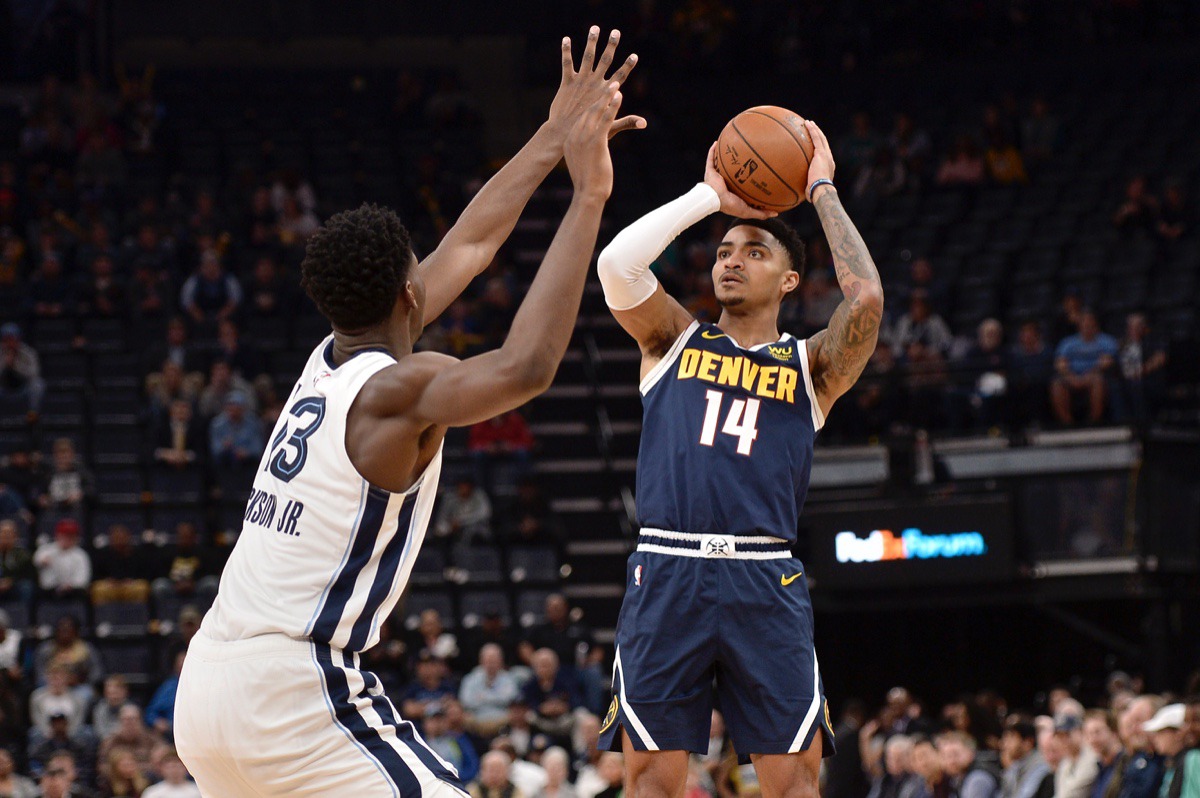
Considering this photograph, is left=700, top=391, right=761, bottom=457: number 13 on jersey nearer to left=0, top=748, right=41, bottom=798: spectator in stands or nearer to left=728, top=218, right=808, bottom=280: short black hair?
left=728, top=218, right=808, bottom=280: short black hair

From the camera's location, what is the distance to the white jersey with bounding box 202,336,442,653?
4.00 metres

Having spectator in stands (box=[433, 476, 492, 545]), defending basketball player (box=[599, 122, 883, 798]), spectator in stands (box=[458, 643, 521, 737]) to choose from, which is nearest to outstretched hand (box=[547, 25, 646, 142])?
defending basketball player (box=[599, 122, 883, 798])

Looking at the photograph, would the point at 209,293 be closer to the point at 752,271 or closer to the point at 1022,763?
the point at 1022,763

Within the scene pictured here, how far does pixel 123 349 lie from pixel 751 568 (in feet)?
46.9

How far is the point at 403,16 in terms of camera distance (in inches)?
990

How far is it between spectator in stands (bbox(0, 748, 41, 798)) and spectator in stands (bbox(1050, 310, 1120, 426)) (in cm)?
938

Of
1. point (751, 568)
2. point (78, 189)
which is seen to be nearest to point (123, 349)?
point (78, 189)

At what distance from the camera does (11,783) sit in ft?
39.0

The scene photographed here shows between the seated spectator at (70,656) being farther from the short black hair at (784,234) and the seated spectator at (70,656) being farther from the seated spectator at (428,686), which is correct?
the short black hair at (784,234)

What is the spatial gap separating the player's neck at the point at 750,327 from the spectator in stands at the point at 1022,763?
22.3ft

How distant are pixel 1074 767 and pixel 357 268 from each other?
8.77 m

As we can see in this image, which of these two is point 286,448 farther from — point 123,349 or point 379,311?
point 123,349

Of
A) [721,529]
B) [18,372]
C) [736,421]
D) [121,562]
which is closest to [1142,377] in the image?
[121,562]

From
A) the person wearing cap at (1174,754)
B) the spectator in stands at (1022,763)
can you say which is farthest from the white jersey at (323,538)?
the spectator in stands at (1022,763)
